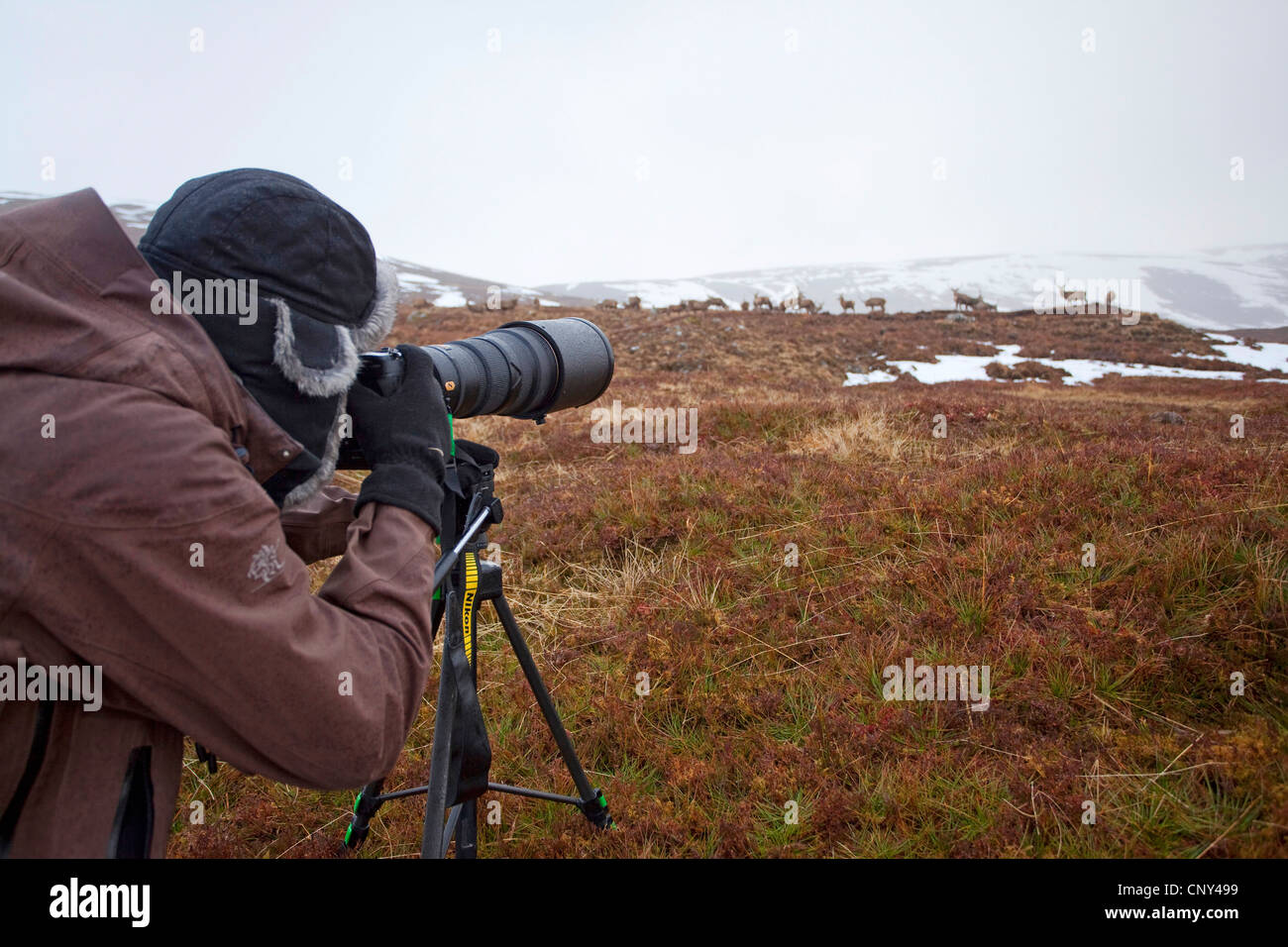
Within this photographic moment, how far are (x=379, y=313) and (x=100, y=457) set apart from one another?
69cm

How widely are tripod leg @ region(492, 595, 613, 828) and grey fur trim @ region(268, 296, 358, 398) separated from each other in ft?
3.43

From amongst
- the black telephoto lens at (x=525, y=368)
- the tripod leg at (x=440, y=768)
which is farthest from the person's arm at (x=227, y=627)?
the black telephoto lens at (x=525, y=368)

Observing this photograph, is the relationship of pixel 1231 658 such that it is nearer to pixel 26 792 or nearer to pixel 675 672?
pixel 675 672

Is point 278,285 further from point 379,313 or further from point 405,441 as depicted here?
point 405,441

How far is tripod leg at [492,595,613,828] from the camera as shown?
2354mm

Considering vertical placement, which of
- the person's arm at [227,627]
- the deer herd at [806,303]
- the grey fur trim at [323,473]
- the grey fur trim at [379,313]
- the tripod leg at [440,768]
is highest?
the deer herd at [806,303]

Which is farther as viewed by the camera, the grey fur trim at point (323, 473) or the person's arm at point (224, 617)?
the grey fur trim at point (323, 473)

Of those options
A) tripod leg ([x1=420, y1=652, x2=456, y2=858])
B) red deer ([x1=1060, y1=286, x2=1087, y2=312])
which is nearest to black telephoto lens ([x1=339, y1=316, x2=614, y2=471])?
tripod leg ([x1=420, y1=652, x2=456, y2=858])

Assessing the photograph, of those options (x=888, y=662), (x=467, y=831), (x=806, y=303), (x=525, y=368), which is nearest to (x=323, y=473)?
(x=525, y=368)

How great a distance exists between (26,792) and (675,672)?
8.03 ft

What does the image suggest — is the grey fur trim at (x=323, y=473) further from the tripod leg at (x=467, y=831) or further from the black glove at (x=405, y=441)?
the tripod leg at (x=467, y=831)

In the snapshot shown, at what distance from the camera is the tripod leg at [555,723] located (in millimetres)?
2354

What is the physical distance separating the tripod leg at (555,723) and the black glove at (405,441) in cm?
85

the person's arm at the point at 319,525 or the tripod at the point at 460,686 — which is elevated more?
the person's arm at the point at 319,525
